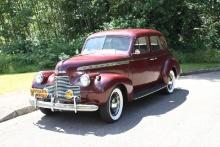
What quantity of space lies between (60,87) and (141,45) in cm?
264

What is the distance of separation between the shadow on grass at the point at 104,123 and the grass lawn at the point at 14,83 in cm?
343

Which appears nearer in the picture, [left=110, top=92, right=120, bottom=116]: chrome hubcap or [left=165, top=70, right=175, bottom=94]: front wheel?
[left=110, top=92, right=120, bottom=116]: chrome hubcap

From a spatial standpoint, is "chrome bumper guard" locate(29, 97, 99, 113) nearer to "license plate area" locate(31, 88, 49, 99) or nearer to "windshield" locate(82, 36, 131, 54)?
"license plate area" locate(31, 88, 49, 99)

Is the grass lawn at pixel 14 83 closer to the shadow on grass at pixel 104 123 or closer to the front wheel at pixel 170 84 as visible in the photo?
the shadow on grass at pixel 104 123

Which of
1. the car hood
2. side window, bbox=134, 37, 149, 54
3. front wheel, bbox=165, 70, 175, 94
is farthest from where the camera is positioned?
front wheel, bbox=165, 70, 175, 94

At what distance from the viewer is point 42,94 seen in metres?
8.20

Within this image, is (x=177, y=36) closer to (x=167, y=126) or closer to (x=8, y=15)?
(x=8, y=15)

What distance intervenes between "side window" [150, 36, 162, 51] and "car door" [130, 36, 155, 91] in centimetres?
29

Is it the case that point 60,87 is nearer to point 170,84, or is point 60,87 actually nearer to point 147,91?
point 147,91

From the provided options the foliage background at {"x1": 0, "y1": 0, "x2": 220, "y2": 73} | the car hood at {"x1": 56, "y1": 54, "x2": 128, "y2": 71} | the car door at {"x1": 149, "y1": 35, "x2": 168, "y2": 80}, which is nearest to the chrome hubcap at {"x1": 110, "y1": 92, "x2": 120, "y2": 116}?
the car hood at {"x1": 56, "y1": 54, "x2": 128, "y2": 71}

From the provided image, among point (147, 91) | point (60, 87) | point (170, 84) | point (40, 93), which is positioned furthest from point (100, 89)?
point (170, 84)

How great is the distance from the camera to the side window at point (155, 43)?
10337 mm

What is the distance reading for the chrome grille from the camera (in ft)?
25.8

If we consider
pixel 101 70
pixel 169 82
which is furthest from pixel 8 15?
pixel 101 70
